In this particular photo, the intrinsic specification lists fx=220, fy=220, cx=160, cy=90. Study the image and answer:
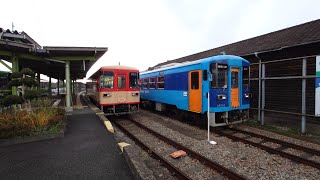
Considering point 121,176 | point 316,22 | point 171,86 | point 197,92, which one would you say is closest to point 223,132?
point 197,92

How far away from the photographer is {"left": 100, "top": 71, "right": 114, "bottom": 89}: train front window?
12023 mm

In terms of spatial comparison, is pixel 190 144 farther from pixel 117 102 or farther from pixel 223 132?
pixel 117 102

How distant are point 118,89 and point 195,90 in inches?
188

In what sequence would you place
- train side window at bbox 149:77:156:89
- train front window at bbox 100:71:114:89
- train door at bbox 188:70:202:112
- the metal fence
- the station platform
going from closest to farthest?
the station platform
train door at bbox 188:70:202:112
the metal fence
train front window at bbox 100:71:114:89
train side window at bbox 149:77:156:89

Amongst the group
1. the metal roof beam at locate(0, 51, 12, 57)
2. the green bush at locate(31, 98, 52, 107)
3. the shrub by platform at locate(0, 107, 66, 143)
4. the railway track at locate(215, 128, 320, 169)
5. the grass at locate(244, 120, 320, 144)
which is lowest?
the railway track at locate(215, 128, 320, 169)

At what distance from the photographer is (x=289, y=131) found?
9.01 meters

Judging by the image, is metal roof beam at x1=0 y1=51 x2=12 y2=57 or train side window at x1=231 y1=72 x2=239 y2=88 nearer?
train side window at x1=231 y1=72 x2=239 y2=88

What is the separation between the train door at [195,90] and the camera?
9.38 m

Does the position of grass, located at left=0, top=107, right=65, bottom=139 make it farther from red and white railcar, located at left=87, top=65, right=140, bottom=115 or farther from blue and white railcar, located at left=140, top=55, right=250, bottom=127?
blue and white railcar, located at left=140, top=55, right=250, bottom=127

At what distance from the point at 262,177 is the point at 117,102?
9.00 meters

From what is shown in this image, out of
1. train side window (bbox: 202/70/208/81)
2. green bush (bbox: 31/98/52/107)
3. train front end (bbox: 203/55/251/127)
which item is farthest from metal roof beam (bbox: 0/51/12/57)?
train front end (bbox: 203/55/251/127)

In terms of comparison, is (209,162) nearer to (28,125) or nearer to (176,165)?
(176,165)

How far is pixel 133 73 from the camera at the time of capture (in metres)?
Result: 12.9

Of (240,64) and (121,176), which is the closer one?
(121,176)
